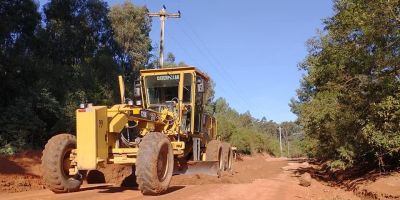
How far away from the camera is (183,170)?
13.5m

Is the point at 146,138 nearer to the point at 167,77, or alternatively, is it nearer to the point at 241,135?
the point at 167,77

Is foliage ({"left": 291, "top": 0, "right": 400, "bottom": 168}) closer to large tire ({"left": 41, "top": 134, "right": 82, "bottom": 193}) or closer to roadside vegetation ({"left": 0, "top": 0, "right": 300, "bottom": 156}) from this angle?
roadside vegetation ({"left": 0, "top": 0, "right": 300, "bottom": 156})

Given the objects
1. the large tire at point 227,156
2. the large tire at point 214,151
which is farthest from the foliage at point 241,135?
the large tire at point 214,151

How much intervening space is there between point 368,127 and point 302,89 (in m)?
28.9

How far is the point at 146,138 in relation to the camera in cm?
1052

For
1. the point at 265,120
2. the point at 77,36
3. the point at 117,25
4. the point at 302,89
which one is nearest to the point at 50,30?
the point at 77,36

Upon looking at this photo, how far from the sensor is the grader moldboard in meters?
10.1

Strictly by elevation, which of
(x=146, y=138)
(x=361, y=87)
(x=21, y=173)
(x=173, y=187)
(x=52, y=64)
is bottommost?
(x=173, y=187)

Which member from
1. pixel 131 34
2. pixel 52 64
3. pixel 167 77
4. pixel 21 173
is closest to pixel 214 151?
pixel 167 77

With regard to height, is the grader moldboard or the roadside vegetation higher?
the roadside vegetation

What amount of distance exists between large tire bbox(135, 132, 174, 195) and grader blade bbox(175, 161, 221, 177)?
2.50m

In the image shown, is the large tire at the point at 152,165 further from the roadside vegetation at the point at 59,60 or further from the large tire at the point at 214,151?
the roadside vegetation at the point at 59,60

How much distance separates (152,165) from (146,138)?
2.47 feet

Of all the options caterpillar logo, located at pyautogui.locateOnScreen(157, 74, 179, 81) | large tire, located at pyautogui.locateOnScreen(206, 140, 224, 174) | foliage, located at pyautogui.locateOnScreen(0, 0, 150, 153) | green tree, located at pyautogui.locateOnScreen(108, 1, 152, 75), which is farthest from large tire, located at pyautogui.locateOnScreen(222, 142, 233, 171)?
green tree, located at pyautogui.locateOnScreen(108, 1, 152, 75)
